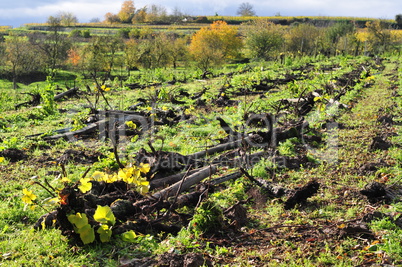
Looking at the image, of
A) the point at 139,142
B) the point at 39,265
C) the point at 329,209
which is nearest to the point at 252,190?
the point at 329,209

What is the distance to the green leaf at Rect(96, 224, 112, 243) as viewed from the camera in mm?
3268

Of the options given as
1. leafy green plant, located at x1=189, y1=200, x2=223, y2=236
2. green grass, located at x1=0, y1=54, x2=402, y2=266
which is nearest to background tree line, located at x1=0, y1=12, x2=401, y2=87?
green grass, located at x1=0, y1=54, x2=402, y2=266

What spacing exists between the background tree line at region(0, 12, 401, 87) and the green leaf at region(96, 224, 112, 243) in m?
19.1

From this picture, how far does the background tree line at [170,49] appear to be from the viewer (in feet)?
89.9

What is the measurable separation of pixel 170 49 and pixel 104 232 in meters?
29.9

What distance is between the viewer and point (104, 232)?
3.29 meters

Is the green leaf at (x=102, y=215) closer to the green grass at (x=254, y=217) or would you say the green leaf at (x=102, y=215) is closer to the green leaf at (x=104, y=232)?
the green leaf at (x=104, y=232)

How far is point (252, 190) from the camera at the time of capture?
479cm

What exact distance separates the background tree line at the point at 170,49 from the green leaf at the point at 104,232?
62.8 feet

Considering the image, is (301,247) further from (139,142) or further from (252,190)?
(139,142)

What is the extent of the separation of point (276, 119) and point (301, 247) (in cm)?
490

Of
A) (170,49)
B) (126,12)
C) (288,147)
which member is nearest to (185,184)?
(288,147)

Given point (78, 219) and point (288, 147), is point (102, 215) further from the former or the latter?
point (288, 147)

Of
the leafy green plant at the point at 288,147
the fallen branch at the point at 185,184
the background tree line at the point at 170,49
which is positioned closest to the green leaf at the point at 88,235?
the fallen branch at the point at 185,184
